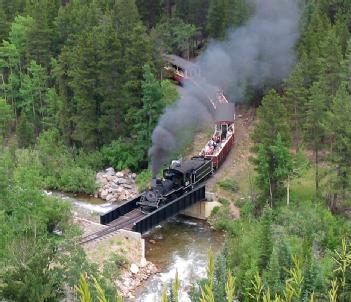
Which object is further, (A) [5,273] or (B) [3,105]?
(B) [3,105]

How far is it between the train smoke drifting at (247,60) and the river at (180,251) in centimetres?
955

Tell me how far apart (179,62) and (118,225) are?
28778mm

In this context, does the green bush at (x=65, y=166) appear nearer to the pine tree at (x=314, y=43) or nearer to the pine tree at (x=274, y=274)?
the pine tree at (x=314, y=43)

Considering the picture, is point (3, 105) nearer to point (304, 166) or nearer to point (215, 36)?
point (215, 36)

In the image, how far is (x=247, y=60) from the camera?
54.3 m

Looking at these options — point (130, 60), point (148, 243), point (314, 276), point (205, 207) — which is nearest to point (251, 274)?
point (314, 276)

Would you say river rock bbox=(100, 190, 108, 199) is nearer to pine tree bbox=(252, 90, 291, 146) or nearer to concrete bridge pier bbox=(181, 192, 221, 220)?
concrete bridge pier bbox=(181, 192, 221, 220)

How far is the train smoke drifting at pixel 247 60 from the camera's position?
5262 centimetres

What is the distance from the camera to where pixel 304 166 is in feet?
127

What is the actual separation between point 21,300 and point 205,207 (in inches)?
769

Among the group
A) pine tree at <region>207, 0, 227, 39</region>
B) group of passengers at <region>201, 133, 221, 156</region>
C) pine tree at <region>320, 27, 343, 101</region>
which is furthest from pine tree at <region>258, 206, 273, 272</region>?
pine tree at <region>207, 0, 227, 39</region>

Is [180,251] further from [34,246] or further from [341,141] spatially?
[34,246]

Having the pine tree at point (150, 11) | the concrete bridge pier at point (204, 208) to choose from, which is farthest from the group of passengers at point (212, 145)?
the pine tree at point (150, 11)

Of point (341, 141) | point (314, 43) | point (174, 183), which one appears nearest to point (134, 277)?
point (174, 183)
